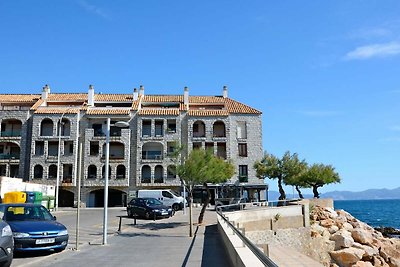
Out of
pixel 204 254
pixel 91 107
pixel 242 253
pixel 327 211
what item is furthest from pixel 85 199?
pixel 242 253

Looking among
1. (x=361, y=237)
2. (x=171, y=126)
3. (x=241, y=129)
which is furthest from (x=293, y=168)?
(x=171, y=126)

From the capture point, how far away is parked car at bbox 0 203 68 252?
39.1ft

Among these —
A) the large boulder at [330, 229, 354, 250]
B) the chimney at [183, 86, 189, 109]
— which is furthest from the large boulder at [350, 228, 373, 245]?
the chimney at [183, 86, 189, 109]

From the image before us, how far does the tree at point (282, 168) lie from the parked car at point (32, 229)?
1276 inches

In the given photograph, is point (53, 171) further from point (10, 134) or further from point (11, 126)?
point (11, 126)

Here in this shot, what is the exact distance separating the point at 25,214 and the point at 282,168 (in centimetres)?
3336

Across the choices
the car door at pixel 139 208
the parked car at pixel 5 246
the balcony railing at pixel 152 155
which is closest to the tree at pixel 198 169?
the car door at pixel 139 208

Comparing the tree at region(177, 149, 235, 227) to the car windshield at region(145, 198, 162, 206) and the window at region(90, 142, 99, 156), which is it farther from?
the window at region(90, 142, 99, 156)

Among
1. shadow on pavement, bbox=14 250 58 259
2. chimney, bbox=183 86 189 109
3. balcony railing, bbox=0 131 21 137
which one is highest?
chimney, bbox=183 86 189 109

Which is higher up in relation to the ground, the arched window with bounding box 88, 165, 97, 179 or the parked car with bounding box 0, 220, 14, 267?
the arched window with bounding box 88, 165, 97, 179

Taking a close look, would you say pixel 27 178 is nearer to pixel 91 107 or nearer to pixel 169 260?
pixel 91 107

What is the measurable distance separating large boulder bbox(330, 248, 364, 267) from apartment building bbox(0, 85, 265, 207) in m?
28.1

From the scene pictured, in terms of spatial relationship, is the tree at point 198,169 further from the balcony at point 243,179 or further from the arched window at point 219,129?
the arched window at point 219,129

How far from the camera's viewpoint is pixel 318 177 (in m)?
47.0
